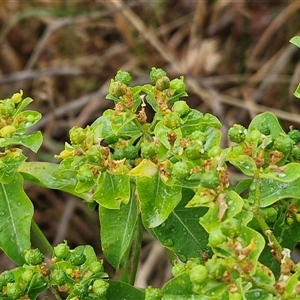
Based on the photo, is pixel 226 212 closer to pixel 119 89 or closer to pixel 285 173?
pixel 285 173

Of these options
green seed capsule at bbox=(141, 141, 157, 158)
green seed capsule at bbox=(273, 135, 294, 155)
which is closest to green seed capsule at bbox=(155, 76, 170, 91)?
green seed capsule at bbox=(141, 141, 157, 158)

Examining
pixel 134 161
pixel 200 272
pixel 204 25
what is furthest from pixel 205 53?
pixel 200 272

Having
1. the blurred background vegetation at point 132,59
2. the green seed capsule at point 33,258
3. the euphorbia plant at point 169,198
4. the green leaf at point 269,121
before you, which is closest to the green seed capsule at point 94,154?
the euphorbia plant at point 169,198

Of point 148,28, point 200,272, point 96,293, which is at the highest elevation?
point 200,272

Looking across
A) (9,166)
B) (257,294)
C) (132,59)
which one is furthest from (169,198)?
(132,59)

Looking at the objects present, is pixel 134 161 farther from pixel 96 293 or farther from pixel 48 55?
pixel 48 55
